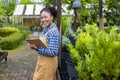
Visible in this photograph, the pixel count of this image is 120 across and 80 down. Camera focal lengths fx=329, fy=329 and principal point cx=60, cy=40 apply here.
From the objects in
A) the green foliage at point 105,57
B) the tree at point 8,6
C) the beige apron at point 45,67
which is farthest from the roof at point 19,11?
the green foliage at point 105,57

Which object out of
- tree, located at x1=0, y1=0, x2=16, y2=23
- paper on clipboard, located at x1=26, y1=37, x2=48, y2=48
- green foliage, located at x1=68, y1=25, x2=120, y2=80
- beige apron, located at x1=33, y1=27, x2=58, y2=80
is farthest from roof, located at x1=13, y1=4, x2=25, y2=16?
green foliage, located at x1=68, y1=25, x2=120, y2=80

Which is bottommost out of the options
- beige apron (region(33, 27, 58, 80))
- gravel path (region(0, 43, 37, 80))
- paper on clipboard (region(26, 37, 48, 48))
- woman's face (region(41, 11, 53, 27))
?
gravel path (region(0, 43, 37, 80))

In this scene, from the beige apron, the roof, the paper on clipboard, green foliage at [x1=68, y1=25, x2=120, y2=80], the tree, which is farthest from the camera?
the tree

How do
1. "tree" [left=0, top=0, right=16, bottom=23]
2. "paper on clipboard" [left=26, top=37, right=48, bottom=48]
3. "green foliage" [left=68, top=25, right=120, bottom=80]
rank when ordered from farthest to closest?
1. "tree" [left=0, top=0, right=16, bottom=23]
2. "paper on clipboard" [left=26, top=37, right=48, bottom=48]
3. "green foliage" [left=68, top=25, right=120, bottom=80]

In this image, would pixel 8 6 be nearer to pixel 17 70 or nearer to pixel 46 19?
pixel 17 70

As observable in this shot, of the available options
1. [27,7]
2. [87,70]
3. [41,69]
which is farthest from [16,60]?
[27,7]

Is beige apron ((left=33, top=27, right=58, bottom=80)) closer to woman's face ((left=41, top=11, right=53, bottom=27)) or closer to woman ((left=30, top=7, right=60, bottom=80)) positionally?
woman ((left=30, top=7, right=60, bottom=80))

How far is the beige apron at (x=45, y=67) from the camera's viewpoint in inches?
163

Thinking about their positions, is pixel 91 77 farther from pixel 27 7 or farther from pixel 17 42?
pixel 27 7

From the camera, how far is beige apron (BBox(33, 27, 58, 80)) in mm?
4141

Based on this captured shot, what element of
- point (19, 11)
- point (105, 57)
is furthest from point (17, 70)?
point (19, 11)

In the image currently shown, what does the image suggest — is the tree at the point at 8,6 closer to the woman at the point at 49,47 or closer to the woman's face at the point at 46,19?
the woman at the point at 49,47

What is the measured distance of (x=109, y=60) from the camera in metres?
2.78

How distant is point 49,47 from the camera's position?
397cm
